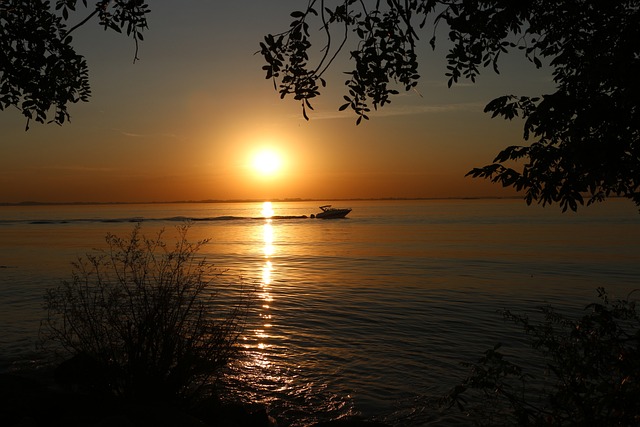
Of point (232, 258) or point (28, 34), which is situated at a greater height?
point (28, 34)

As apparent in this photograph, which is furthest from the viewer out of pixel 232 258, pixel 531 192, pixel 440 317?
pixel 232 258

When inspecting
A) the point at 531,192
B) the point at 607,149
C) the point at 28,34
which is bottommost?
the point at 531,192

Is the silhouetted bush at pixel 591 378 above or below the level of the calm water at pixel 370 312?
above

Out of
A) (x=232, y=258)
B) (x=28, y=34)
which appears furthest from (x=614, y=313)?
(x=232, y=258)

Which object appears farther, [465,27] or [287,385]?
[287,385]

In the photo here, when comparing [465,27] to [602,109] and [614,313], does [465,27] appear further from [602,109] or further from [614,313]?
[614,313]

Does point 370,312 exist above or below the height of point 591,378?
below

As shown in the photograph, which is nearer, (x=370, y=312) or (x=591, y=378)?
(x=591, y=378)

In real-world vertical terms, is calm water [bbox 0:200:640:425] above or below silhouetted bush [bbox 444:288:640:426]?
below

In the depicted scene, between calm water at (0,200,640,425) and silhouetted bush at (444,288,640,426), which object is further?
calm water at (0,200,640,425)

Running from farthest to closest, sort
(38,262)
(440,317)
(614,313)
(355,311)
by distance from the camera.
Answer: (38,262)
(355,311)
(440,317)
(614,313)

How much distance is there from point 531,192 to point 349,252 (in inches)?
1565

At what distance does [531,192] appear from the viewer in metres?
5.52

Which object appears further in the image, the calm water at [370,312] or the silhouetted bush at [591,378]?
the calm water at [370,312]
